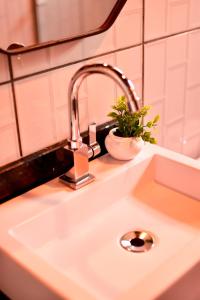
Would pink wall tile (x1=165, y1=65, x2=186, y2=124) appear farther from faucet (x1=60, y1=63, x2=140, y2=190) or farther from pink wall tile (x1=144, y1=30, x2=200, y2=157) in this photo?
faucet (x1=60, y1=63, x2=140, y2=190)

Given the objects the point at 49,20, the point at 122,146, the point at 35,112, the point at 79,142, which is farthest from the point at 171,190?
the point at 49,20

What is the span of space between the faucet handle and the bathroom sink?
0.16ft

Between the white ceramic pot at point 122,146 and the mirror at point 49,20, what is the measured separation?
0.24 metres

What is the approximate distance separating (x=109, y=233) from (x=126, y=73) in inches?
15.9

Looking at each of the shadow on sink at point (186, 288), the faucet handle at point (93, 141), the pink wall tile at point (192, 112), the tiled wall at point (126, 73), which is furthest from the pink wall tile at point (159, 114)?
the shadow on sink at point (186, 288)

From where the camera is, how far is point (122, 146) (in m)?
1.03

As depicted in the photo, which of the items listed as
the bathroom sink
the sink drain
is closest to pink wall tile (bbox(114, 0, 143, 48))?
the bathroom sink

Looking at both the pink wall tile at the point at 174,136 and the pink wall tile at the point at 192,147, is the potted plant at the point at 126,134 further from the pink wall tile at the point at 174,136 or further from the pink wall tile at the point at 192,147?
the pink wall tile at the point at 192,147

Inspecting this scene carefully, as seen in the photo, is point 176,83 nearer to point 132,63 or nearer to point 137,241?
point 132,63

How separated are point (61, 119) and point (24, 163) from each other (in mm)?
137

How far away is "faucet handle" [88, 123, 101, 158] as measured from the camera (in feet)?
3.33

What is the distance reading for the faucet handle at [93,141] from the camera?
102 cm

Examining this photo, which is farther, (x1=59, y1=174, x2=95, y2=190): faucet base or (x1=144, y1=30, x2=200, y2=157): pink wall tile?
(x1=144, y1=30, x2=200, y2=157): pink wall tile

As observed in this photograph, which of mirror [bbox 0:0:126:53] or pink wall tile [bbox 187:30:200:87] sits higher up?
mirror [bbox 0:0:126:53]
